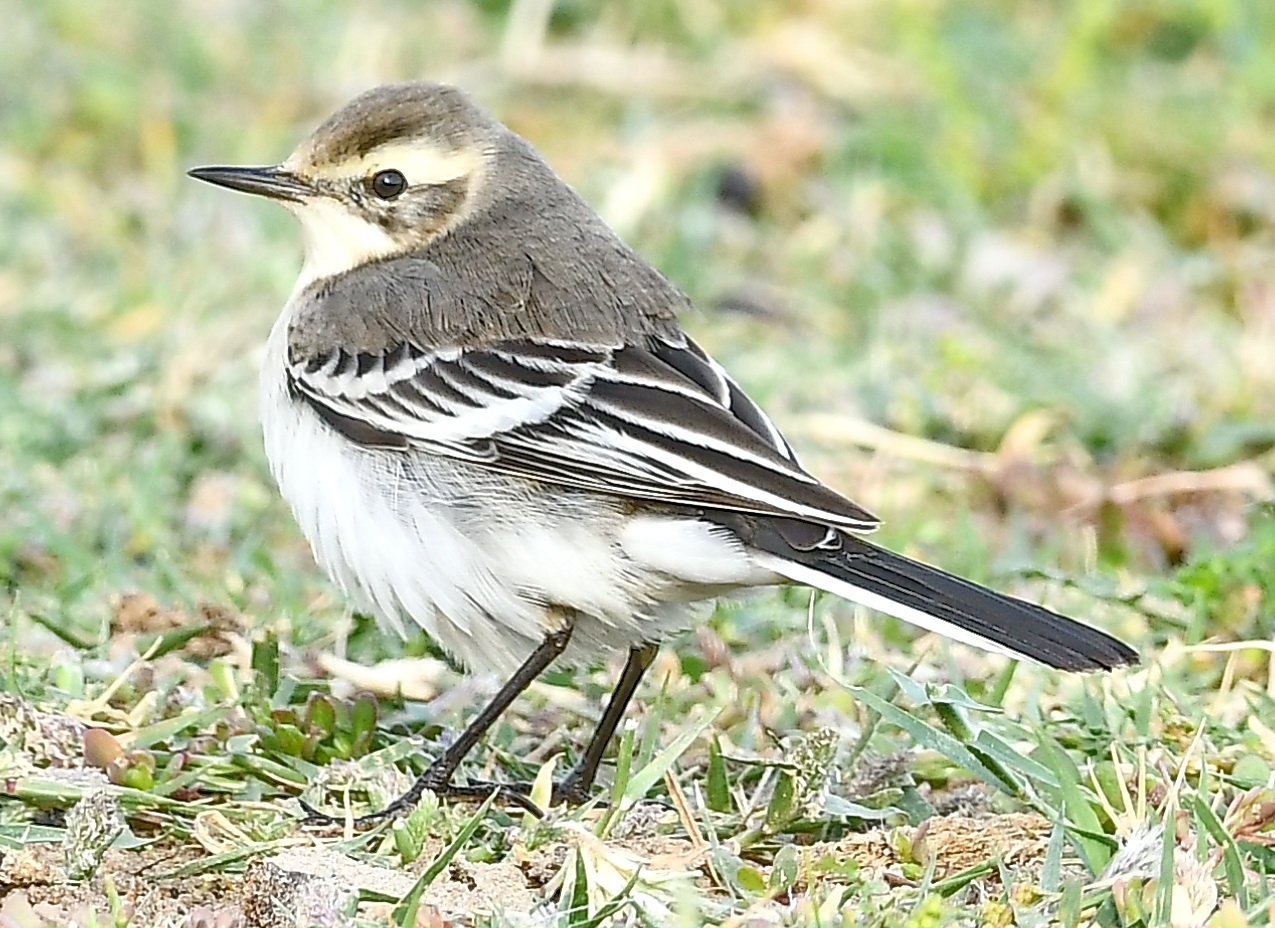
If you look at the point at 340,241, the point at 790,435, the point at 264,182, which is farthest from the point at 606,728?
the point at 790,435

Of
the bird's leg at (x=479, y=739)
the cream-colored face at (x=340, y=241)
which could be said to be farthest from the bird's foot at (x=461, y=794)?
the cream-colored face at (x=340, y=241)

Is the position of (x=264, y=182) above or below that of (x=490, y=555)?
above

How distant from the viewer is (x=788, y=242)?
10.0m

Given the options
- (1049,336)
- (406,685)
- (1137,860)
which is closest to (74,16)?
(1049,336)

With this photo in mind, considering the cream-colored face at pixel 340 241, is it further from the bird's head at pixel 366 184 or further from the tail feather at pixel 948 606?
the tail feather at pixel 948 606

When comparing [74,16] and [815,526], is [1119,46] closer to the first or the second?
[74,16]

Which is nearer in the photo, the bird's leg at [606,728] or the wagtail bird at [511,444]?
the wagtail bird at [511,444]

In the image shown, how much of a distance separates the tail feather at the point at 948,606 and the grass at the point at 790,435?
9.0 inches

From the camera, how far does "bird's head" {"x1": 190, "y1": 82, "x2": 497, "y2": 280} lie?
6.15 metres

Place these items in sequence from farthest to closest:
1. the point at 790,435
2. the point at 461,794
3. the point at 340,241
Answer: the point at 790,435, the point at 340,241, the point at 461,794

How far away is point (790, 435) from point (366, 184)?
2343 mm

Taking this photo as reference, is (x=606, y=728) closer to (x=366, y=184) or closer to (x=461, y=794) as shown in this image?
(x=461, y=794)

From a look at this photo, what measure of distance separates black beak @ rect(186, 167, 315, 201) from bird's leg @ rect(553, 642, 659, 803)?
1.63 m

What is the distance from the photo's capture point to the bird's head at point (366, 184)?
6.15m
